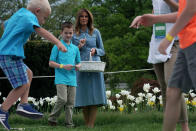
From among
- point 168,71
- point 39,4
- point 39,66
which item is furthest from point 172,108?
point 39,66

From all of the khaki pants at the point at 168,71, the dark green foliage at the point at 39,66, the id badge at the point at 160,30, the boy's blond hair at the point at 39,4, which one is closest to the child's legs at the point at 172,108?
the khaki pants at the point at 168,71

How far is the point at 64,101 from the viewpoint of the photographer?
5.77m

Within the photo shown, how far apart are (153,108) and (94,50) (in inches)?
72.8

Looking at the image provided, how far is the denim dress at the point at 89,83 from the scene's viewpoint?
5961mm

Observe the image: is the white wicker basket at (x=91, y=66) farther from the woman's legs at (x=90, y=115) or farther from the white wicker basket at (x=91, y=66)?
the woman's legs at (x=90, y=115)

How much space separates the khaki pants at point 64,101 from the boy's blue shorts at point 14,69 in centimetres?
142

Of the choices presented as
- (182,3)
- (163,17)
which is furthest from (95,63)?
(182,3)

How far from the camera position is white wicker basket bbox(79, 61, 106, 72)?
5.62 m

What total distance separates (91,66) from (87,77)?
1.31 feet

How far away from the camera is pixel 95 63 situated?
5.62 m

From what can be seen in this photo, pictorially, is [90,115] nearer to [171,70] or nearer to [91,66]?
[91,66]

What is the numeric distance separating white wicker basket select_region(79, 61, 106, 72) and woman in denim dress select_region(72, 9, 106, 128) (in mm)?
284

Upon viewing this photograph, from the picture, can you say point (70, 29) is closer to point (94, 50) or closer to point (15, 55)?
point (94, 50)

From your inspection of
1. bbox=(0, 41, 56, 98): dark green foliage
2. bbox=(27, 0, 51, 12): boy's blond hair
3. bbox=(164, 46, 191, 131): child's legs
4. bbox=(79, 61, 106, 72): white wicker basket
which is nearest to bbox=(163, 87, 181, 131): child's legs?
bbox=(164, 46, 191, 131): child's legs
